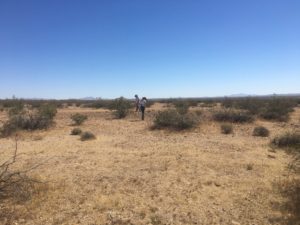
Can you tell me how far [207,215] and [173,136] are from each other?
9.72 metres

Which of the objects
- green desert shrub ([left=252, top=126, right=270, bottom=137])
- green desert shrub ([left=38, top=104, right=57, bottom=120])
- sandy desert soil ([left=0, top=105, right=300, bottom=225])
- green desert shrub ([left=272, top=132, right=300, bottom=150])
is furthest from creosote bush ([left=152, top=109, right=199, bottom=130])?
green desert shrub ([left=38, top=104, right=57, bottom=120])

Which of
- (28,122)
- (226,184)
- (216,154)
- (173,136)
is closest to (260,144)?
(216,154)

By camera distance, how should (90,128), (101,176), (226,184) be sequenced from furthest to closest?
(90,128) → (101,176) → (226,184)

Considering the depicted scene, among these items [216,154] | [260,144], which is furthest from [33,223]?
[260,144]

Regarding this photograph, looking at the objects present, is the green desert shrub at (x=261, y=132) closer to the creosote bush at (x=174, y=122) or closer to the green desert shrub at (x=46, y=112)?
the creosote bush at (x=174, y=122)

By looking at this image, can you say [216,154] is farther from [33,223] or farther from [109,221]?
[33,223]

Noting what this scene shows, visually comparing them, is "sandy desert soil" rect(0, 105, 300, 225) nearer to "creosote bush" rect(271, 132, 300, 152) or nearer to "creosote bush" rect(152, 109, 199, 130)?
"creosote bush" rect(271, 132, 300, 152)

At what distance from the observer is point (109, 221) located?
20.3ft

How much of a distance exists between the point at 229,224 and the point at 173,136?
10145 mm

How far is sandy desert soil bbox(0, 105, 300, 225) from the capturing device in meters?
6.43

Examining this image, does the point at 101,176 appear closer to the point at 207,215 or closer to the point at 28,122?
the point at 207,215

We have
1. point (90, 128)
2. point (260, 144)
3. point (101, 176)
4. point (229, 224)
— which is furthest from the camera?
point (90, 128)

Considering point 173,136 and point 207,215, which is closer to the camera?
point 207,215

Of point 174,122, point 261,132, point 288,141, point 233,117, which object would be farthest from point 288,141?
point 233,117
